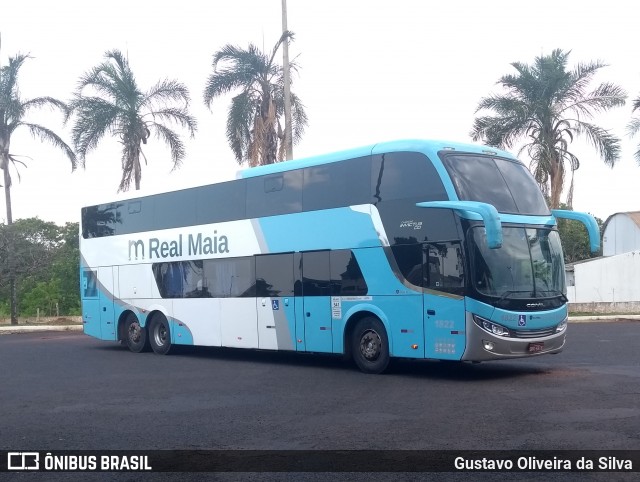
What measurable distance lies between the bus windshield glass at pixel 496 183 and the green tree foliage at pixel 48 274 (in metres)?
30.8

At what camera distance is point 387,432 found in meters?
9.41

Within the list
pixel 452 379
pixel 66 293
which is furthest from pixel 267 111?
pixel 66 293

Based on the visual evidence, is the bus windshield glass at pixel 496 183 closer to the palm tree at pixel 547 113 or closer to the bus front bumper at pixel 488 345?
the bus front bumper at pixel 488 345

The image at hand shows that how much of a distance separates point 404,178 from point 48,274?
3449 cm

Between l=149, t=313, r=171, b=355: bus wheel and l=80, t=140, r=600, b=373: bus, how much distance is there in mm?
259

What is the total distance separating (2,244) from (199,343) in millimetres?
21976

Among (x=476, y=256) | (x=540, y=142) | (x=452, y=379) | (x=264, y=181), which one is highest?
(x=540, y=142)

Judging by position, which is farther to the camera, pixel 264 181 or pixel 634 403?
pixel 264 181

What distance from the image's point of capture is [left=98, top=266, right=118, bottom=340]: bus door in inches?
880

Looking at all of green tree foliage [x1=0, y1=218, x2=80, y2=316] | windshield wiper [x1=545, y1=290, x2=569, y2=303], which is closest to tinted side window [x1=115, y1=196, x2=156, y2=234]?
windshield wiper [x1=545, y1=290, x2=569, y2=303]

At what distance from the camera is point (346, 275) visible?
15805 millimetres

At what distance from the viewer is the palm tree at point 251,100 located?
30.5 m

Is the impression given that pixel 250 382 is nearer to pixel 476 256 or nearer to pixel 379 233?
pixel 379 233

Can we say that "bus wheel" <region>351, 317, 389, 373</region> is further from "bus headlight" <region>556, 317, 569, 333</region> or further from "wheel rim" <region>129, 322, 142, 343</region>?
"wheel rim" <region>129, 322, 142, 343</region>
